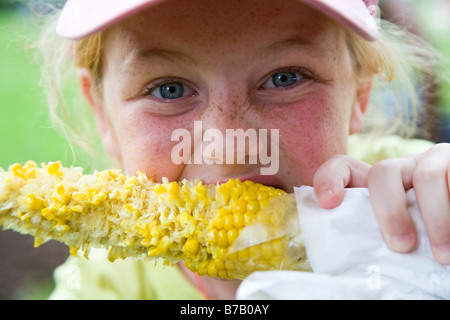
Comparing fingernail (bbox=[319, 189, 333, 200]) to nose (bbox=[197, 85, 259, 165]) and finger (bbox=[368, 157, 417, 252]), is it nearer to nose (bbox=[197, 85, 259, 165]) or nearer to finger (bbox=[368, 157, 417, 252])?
finger (bbox=[368, 157, 417, 252])

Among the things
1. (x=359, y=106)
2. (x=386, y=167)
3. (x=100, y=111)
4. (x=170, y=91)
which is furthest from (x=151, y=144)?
(x=359, y=106)

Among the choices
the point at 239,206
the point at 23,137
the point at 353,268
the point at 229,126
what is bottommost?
the point at 353,268

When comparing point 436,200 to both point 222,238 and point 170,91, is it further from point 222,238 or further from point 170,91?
point 170,91

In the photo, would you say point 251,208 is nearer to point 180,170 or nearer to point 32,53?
point 180,170

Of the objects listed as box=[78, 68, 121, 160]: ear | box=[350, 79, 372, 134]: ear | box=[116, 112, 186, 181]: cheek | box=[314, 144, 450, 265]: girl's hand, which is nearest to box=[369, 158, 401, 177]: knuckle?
box=[314, 144, 450, 265]: girl's hand

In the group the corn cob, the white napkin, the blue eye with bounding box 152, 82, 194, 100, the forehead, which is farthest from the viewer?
the blue eye with bounding box 152, 82, 194, 100

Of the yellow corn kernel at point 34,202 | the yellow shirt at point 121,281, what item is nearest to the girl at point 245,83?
the yellow corn kernel at point 34,202
